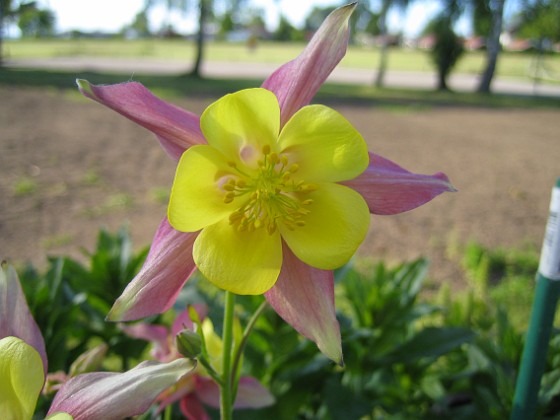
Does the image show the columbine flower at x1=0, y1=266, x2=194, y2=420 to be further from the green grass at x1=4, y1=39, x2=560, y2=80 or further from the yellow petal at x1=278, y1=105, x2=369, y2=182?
the green grass at x1=4, y1=39, x2=560, y2=80

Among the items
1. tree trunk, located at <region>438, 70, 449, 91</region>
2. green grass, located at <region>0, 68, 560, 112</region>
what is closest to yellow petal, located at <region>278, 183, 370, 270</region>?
green grass, located at <region>0, 68, 560, 112</region>

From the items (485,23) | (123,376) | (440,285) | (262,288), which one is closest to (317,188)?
(262,288)

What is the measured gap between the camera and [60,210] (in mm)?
5730

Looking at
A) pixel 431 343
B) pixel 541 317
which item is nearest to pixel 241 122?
pixel 541 317

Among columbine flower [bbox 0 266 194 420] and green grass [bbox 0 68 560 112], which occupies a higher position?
columbine flower [bbox 0 266 194 420]

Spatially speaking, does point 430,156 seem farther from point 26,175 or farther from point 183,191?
point 183,191

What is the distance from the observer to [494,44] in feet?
62.2

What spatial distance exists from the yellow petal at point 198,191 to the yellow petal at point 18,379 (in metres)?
0.29

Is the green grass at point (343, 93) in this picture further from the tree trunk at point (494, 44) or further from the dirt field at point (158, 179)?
the dirt field at point (158, 179)

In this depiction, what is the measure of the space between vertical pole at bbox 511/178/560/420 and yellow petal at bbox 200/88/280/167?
806mm

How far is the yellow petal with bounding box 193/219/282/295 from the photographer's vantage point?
887 millimetres

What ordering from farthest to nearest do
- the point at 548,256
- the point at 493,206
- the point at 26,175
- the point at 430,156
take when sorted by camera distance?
the point at 430,156
the point at 26,175
the point at 493,206
the point at 548,256

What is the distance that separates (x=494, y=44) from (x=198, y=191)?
20.4 m

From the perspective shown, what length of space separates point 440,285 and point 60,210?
391 cm
